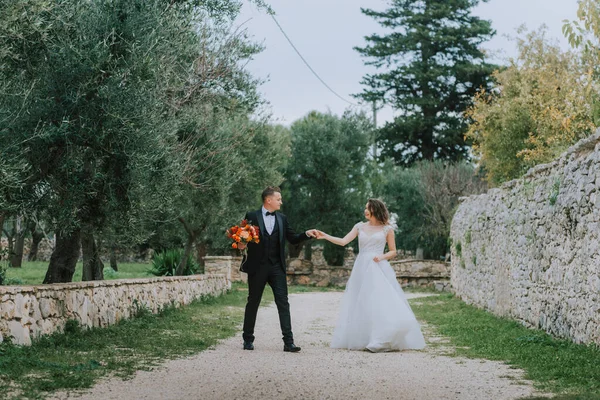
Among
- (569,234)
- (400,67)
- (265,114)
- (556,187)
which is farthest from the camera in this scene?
(400,67)

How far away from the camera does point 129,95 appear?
9477 millimetres

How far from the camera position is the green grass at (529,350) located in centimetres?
697

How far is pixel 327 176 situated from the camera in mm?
31984

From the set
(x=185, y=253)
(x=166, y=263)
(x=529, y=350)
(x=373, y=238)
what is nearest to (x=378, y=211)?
(x=373, y=238)

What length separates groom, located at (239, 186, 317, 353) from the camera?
9.45 m

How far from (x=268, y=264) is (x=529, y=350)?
3521mm

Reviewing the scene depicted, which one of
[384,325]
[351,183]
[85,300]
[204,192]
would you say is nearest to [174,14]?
[85,300]

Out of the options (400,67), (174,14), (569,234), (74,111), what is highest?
(400,67)

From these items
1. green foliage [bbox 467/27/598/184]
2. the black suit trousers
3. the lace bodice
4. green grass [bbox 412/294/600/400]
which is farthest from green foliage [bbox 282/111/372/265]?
the black suit trousers

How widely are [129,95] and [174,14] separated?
73.4 inches

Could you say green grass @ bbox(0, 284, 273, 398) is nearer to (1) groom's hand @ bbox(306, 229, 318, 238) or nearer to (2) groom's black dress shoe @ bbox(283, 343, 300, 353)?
(2) groom's black dress shoe @ bbox(283, 343, 300, 353)

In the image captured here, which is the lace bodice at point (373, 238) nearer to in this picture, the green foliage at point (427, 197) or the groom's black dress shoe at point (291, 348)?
the groom's black dress shoe at point (291, 348)

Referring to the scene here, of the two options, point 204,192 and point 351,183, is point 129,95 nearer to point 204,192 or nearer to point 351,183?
point 204,192

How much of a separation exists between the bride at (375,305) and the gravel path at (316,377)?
0.79ft
